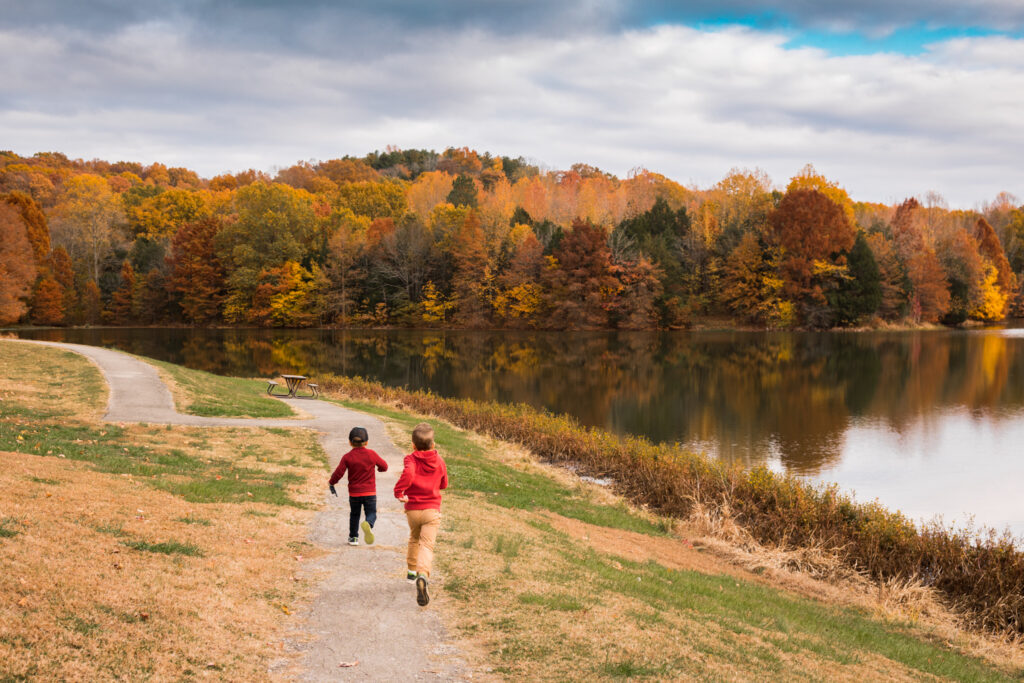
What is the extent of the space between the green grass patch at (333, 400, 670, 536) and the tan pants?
5592 mm

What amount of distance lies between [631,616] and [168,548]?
5.01 metres

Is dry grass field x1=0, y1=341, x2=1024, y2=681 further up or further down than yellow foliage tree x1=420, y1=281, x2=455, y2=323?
further down

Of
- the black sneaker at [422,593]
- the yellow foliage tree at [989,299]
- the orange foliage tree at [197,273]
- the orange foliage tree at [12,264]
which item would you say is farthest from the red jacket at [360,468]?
the yellow foliage tree at [989,299]

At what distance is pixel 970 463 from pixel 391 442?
18.1 meters

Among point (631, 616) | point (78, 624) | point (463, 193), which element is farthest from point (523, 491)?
point (463, 193)

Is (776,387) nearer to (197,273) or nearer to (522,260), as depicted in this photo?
(522,260)

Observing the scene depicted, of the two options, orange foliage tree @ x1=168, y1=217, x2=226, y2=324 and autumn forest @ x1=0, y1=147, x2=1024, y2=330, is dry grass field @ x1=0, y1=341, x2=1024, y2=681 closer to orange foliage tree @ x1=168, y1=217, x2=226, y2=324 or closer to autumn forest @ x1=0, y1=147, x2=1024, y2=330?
autumn forest @ x1=0, y1=147, x2=1024, y2=330

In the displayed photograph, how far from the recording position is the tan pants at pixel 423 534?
7.21m

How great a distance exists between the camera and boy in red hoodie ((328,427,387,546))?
865 cm

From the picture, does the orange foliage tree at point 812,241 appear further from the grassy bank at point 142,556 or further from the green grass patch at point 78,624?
the green grass patch at point 78,624

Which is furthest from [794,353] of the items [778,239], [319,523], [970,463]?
[319,523]

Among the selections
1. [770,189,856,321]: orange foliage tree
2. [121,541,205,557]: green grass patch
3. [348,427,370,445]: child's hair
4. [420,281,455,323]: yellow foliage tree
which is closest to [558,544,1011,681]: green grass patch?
[348,427,370,445]: child's hair

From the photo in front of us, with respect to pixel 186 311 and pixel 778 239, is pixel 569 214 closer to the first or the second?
pixel 778 239

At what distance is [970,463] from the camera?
2231cm
